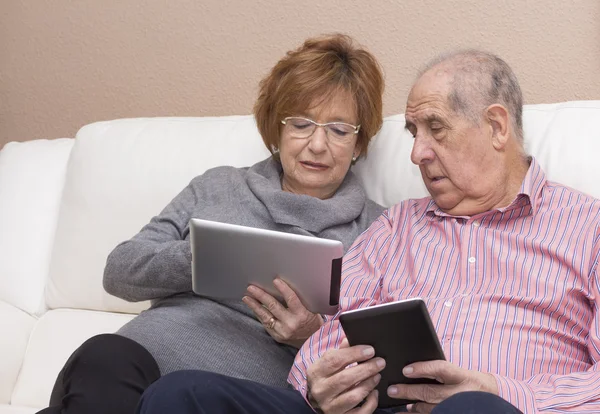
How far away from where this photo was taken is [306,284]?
A: 1511mm

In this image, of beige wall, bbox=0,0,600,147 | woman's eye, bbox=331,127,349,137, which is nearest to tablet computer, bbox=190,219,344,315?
woman's eye, bbox=331,127,349,137

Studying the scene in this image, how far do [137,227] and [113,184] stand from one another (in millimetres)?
Result: 140

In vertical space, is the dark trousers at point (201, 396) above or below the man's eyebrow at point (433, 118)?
below

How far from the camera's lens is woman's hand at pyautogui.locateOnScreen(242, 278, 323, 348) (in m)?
1.54

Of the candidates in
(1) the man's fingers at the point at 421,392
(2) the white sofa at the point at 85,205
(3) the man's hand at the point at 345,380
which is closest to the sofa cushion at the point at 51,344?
(2) the white sofa at the point at 85,205

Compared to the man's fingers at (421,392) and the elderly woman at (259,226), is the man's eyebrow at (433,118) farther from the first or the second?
the man's fingers at (421,392)

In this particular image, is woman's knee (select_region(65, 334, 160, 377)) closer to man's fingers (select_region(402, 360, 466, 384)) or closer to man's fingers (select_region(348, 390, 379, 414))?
man's fingers (select_region(348, 390, 379, 414))

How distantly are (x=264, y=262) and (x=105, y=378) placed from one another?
35 centimetres

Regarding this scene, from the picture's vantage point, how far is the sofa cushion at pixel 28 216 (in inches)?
86.9

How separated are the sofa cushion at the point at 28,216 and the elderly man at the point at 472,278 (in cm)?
94

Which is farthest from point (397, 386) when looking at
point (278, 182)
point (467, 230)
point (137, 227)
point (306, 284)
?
point (137, 227)

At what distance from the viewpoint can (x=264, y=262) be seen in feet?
4.97

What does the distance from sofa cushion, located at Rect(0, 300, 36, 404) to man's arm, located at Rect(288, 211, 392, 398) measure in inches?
31.6

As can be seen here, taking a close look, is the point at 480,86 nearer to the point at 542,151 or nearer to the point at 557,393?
the point at 542,151
